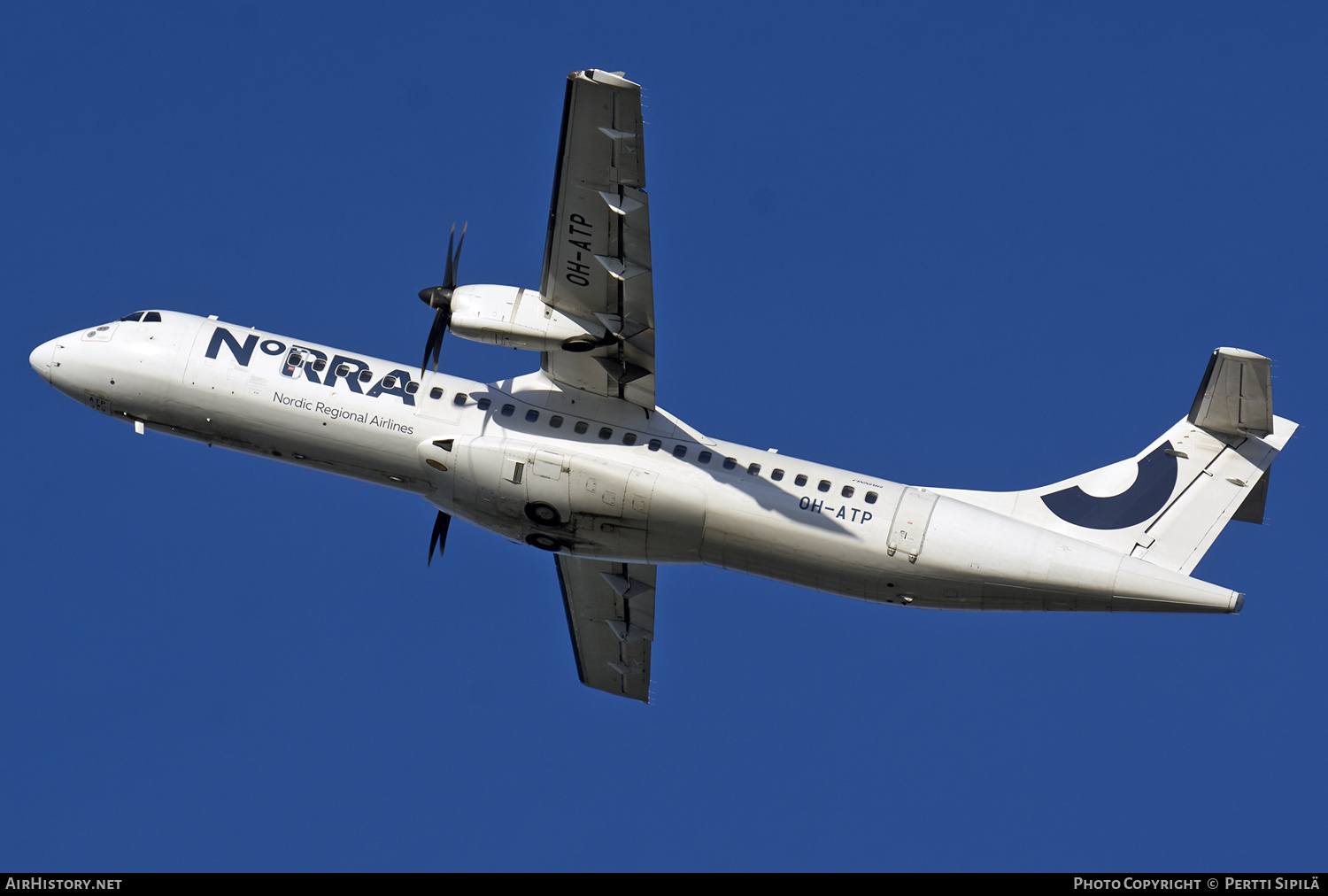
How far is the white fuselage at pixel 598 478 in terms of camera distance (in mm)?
29047

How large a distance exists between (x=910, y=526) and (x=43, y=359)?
1960 cm

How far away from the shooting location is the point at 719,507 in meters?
29.9

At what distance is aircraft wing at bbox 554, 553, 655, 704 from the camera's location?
116 ft

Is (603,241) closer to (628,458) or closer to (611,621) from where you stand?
(628,458)

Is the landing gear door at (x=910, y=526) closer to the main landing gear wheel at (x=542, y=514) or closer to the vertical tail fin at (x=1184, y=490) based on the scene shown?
the vertical tail fin at (x=1184, y=490)

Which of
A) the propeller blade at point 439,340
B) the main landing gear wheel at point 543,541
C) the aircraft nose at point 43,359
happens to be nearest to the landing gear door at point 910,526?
the main landing gear wheel at point 543,541

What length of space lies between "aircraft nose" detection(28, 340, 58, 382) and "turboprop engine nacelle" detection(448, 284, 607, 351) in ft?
34.2

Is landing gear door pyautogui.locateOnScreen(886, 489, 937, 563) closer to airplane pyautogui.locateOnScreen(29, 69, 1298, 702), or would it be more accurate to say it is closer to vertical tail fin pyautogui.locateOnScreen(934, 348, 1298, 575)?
airplane pyautogui.locateOnScreen(29, 69, 1298, 702)

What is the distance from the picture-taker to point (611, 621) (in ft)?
118

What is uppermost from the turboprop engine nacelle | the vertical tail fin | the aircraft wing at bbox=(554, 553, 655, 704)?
the turboprop engine nacelle

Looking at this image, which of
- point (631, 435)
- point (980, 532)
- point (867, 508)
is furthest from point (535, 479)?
point (980, 532)

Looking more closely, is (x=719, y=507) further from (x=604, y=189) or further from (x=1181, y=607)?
(x=1181, y=607)

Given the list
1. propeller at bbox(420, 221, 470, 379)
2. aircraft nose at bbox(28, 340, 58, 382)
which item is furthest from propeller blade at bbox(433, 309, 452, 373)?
aircraft nose at bbox(28, 340, 58, 382)

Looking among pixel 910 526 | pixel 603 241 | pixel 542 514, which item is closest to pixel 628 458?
pixel 542 514
